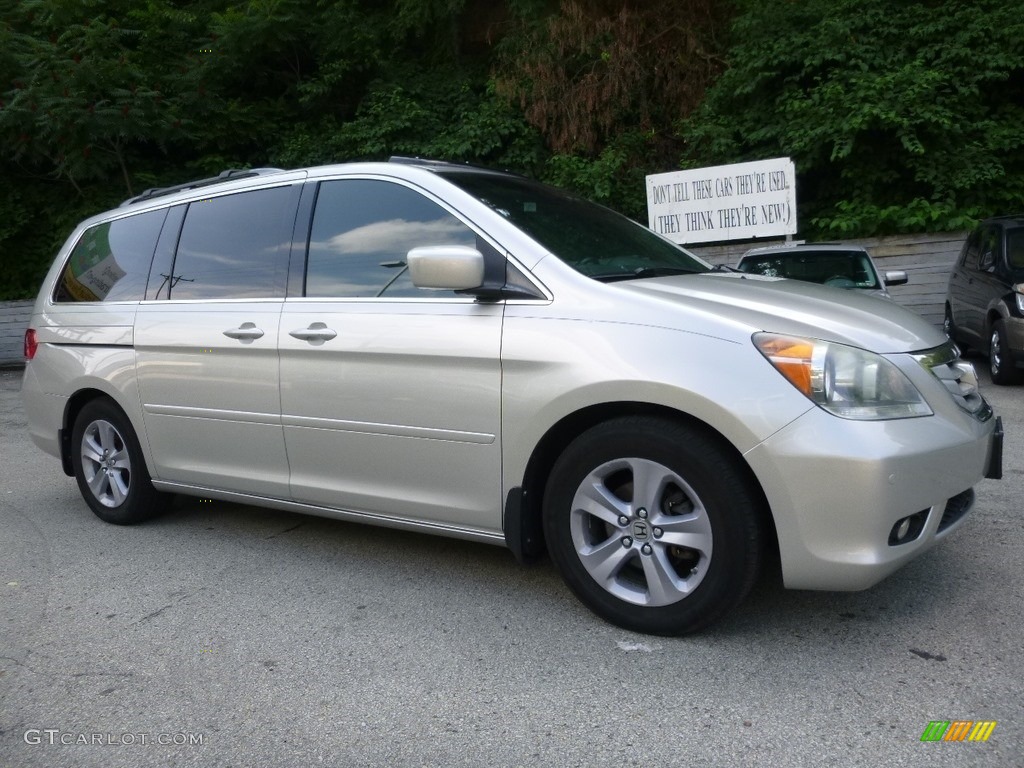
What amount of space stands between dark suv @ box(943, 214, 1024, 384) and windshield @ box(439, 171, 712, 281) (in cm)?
555

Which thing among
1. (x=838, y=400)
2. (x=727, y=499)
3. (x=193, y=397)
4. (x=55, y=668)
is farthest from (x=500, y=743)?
(x=193, y=397)

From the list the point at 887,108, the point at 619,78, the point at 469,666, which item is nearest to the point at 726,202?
the point at 887,108

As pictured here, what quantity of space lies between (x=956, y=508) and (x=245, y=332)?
119 inches

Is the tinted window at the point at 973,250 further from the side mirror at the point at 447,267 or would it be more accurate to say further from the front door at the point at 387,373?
the side mirror at the point at 447,267

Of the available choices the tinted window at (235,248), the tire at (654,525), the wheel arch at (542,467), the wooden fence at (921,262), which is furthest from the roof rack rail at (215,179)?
the wooden fence at (921,262)

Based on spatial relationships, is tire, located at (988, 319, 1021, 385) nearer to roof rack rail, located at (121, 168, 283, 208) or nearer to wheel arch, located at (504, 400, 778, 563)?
wheel arch, located at (504, 400, 778, 563)

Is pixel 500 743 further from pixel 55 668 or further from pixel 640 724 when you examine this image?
pixel 55 668

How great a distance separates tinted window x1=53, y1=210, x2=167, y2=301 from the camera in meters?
5.09

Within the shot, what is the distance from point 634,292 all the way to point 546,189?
1.36 metres

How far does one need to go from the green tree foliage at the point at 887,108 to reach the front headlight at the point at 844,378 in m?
10.5

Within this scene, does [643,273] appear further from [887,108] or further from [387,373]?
[887,108]

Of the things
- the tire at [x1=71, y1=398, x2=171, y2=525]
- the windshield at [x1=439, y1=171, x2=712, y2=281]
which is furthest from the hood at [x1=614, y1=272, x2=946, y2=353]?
the tire at [x1=71, y1=398, x2=171, y2=525]

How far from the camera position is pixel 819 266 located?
9.29 metres

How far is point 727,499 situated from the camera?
3.09m
